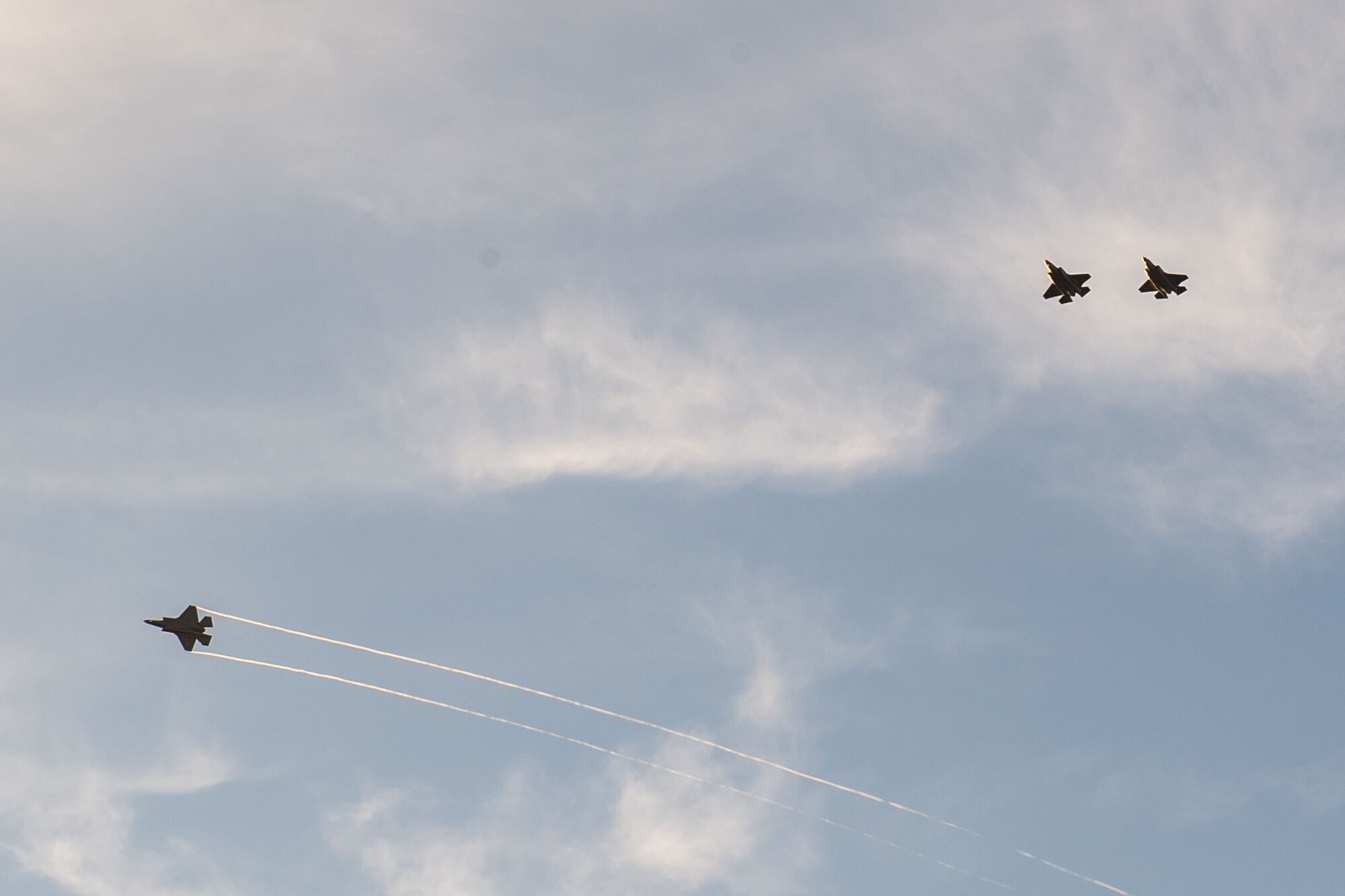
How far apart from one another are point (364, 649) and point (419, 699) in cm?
694

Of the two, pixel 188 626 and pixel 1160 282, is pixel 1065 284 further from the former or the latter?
pixel 188 626

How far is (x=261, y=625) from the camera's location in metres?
99.1

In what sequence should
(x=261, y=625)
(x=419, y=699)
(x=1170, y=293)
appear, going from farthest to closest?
(x=1170, y=293), (x=261, y=625), (x=419, y=699)

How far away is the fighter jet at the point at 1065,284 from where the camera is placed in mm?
126625

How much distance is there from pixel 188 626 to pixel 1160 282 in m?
104

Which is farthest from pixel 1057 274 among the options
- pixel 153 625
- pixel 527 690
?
pixel 153 625

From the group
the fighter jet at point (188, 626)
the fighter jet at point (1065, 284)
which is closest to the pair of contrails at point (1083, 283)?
the fighter jet at point (1065, 284)

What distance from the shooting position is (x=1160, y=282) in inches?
4877

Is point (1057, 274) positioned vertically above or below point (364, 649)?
above

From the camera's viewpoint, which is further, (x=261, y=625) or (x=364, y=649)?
(x=261, y=625)

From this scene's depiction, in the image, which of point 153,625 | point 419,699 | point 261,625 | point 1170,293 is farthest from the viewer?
point 1170,293

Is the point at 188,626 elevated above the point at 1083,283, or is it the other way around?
the point at 1083,283

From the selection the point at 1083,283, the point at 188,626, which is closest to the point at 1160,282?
the point at 1083,283

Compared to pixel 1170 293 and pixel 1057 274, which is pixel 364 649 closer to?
pixel 1057 274
